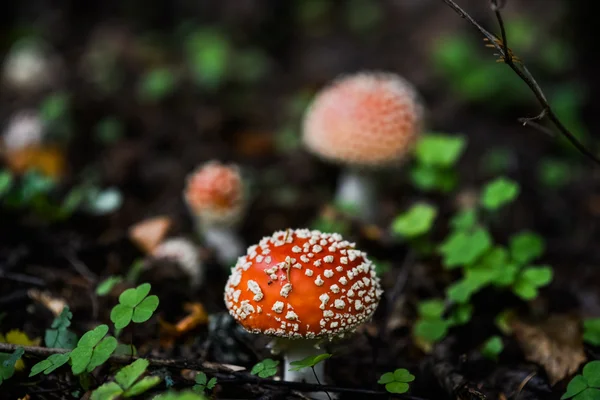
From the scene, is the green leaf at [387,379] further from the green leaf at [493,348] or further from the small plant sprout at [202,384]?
the green leaf at [493,348]

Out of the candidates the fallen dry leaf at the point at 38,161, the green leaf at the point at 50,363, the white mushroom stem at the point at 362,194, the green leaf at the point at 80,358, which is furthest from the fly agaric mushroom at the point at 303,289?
the fallen dry leaf at the point at 38,161

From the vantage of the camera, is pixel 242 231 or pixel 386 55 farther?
pixel 386 55

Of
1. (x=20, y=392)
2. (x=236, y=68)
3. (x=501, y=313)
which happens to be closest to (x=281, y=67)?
(x=236, y=68)

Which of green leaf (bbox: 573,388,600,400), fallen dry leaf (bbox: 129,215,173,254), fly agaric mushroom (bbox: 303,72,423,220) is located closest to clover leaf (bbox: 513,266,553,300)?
green leaf (bbox: 573,388,600,400)

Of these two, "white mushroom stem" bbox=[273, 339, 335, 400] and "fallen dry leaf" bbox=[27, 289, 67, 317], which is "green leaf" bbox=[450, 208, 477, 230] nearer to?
"white mushroom stem" bbox=[273, 339, 335, 400]

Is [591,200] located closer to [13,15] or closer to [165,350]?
[165,350]

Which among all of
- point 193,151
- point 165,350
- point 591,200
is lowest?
point 591,200

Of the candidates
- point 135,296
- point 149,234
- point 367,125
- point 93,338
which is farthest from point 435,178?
point 93,338
